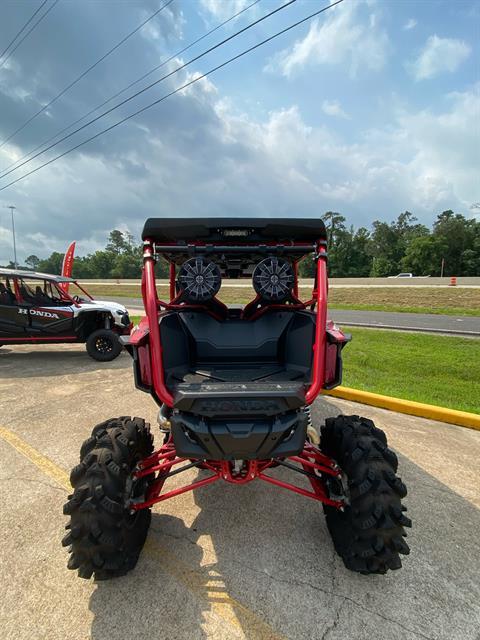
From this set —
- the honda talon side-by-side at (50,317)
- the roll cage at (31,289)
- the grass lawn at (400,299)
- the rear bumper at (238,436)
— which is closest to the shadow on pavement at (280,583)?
the rear bumper at (238,436)

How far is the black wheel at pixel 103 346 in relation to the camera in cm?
743

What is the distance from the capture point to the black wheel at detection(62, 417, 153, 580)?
1.90m

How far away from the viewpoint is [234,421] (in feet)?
6.22

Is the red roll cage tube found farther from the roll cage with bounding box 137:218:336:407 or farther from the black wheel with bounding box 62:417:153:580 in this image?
the black wheel with bounding box 62:417:153:580

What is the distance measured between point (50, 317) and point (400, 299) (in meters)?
19.9

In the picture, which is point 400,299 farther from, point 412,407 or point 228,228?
point 228,228

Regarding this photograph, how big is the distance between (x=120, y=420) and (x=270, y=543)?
1348mm

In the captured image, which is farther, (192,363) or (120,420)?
(192,363)

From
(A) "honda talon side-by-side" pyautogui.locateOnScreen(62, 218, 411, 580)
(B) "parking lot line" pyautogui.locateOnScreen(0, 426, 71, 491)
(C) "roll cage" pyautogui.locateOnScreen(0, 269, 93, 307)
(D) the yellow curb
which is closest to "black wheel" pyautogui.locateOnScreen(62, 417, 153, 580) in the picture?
(A) "honda talon side-by-side" pyautogui.locateOnScreen(62, 218, 411, 580)

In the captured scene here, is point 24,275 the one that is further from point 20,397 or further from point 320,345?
point 320,345

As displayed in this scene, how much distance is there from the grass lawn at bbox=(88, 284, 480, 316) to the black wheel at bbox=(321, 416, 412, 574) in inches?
623

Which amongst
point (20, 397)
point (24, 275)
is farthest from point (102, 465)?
point (24, 275)

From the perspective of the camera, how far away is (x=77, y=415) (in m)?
4.54

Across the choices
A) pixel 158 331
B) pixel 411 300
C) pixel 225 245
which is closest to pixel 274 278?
pixel 225 245
